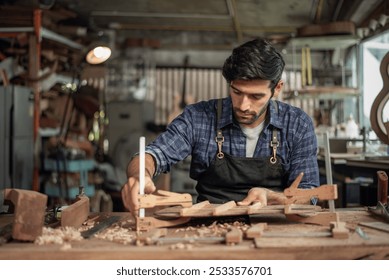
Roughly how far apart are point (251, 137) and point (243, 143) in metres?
0.06

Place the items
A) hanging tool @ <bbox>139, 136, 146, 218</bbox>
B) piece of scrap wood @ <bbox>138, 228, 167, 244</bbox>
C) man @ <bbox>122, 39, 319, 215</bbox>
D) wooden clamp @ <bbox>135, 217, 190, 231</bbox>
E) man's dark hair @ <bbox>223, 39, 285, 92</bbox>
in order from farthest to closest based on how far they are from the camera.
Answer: man @ <bbox>122, 39, 319, 215</bbox> → man's dark hair @ <bbox>223, 39, 285, 92</bbox> → wooden clamp @ <bbox>135, 217, 190, 231</bbox> → hanging tool @ <bbox>139, 136, 146, 218</bbox> → piece of scrap wood @ <bbox>138, 228, 167, 244</bbox>

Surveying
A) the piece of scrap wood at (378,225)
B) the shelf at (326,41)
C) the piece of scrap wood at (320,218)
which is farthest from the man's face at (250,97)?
the shelf at (326,41)

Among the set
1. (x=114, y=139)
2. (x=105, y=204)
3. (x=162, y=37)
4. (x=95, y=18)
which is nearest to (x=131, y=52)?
(x=162, y=37)

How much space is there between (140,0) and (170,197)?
231 inches

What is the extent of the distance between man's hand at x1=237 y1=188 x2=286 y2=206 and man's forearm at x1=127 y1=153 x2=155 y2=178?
477 millimetres

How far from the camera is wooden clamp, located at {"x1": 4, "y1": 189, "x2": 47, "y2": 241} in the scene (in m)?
1.78

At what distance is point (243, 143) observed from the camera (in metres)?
2.88

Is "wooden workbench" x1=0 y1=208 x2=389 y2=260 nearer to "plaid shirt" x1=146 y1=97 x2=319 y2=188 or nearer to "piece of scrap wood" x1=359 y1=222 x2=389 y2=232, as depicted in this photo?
"piece of scrap wood" x1=359 y1=222 x2=389 y2=232

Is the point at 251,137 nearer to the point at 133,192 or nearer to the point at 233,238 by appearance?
the point at 133,192

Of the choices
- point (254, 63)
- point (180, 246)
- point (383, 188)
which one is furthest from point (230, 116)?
point (180, 246)

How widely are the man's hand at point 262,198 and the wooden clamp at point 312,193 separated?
10 centimetres

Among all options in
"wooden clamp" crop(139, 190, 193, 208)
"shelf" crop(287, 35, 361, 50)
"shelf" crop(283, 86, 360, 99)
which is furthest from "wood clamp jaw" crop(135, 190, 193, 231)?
"shelf" crop(287, 35, 361, 50)

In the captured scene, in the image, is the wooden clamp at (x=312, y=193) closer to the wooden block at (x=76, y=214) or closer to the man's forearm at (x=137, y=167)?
the man's forearm at (x=137, y=167)
